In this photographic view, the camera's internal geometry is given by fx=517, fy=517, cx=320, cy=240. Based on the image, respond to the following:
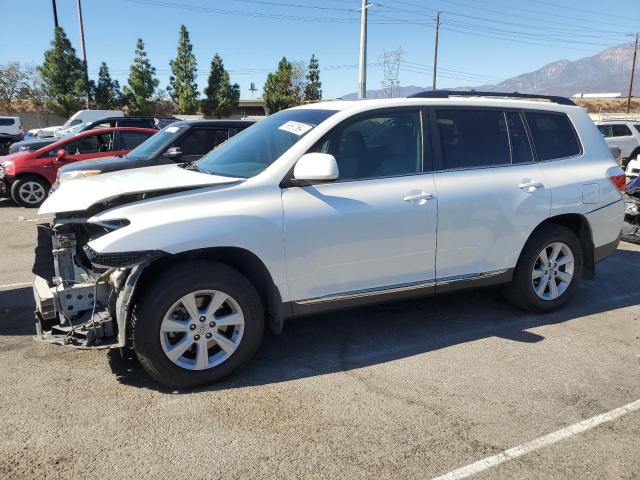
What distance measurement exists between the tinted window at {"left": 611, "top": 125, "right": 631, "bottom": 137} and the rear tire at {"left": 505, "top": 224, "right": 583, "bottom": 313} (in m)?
15.7

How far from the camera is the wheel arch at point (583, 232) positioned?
4.83 m

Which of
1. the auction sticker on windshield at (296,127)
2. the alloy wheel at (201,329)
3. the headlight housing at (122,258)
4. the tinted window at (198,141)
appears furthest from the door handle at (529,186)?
the tinted window at (198,141)

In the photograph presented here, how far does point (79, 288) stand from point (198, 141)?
4837 millimetres

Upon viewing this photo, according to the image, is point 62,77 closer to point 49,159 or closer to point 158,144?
point 49,159

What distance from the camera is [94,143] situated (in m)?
10.8

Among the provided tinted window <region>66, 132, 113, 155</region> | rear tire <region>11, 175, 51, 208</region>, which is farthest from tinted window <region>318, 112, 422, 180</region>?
rear tire <region>11, 175, 51, 208</region>

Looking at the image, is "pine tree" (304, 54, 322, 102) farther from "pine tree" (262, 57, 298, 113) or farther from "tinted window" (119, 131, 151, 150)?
"tinted window" (119, 131, 151, 150)

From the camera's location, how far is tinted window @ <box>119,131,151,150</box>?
10820mm

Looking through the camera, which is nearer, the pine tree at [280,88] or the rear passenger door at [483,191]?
the rear passenger door at [483,191]

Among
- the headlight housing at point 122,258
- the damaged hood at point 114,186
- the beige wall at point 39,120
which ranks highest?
the beige wall at point 39,120

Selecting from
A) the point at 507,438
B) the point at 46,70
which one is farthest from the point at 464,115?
the point at 46,70

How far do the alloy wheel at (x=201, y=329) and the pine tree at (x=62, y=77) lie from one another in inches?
1806

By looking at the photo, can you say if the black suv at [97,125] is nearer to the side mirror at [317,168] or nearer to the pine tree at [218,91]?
the side mirror at [317,168]

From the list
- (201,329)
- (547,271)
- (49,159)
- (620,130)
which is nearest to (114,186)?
(201,329)
